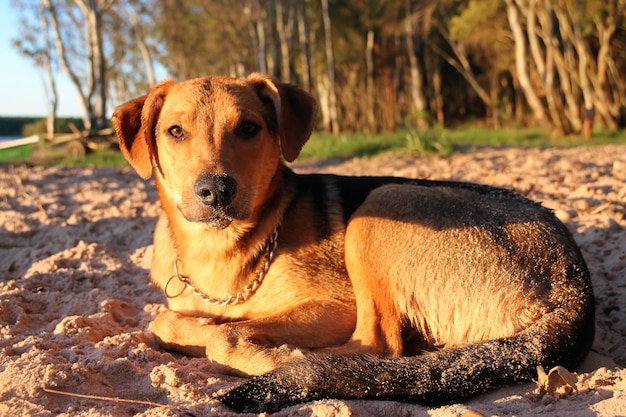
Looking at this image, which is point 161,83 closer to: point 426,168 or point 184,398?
point 184,398

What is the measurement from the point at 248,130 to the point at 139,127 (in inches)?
33.2

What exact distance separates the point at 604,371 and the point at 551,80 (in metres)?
20.0

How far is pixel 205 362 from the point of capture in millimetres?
3520

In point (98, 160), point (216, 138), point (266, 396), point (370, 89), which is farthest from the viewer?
point (370, 89)

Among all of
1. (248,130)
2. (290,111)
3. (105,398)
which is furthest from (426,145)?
(105,398)

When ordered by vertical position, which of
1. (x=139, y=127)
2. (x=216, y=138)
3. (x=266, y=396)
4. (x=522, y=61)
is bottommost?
(x=266, y=396)

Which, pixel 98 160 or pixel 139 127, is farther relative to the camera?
pixel 98 160

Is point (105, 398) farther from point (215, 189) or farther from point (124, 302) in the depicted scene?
point (124, 302)

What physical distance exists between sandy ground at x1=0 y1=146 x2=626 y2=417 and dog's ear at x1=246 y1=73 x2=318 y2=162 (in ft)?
5.21

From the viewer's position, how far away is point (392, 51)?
1464 inches

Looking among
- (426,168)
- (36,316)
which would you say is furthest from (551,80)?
(36,316)

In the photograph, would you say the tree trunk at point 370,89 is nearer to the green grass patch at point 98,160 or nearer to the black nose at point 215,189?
the green grass patch at point 98,160

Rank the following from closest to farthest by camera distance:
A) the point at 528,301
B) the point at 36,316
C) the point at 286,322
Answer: the point at 528,301 < the point at 286,322 < the point at 36,316

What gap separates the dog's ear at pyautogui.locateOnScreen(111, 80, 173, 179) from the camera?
4.04 m
